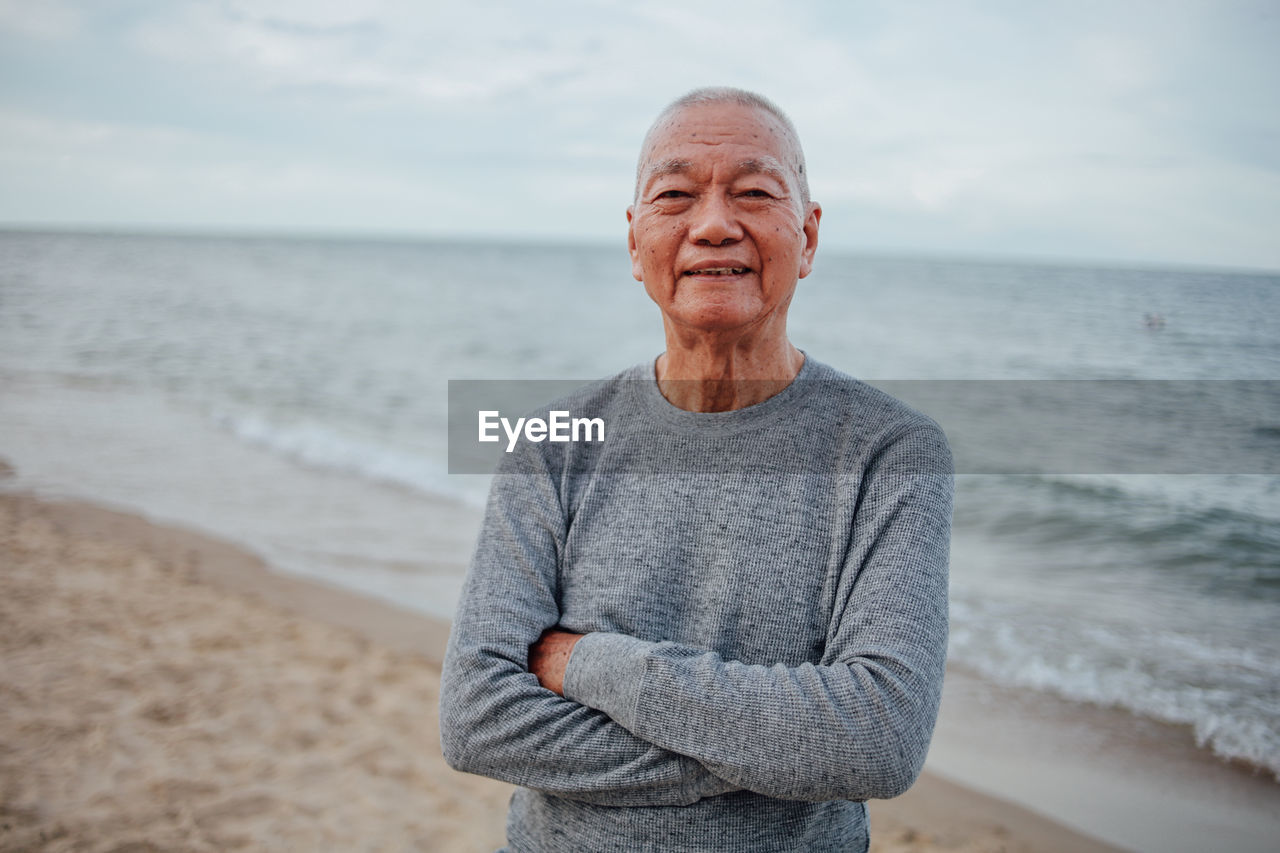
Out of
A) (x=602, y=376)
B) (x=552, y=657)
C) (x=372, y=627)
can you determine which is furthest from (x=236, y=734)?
(x=602, y=376)

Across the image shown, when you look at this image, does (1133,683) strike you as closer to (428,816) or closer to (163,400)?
(428,816)

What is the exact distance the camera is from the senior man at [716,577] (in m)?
1.39

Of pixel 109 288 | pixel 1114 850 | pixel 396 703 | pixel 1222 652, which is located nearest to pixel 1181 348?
pixel 1222 652

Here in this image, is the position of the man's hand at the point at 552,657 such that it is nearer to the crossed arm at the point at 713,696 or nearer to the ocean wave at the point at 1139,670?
the crossed arm at the point at 713,696

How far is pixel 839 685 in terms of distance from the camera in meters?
1.38

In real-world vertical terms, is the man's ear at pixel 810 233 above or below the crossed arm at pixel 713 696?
above

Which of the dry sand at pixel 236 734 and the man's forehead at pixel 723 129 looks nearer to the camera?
the man's forehead at pixel 723 129

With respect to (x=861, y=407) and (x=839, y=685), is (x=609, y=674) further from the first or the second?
(x=861, y=407)

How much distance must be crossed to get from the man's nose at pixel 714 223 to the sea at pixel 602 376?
419 centimetres

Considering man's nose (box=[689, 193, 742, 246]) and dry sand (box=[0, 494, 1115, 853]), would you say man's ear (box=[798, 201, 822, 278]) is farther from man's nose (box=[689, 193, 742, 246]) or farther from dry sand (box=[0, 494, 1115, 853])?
dry sand (box=[0, 494, 1115, 853])

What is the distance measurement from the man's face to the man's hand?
0.66 metres

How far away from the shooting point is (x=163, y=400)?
12.4m

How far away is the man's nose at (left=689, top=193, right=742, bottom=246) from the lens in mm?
1575

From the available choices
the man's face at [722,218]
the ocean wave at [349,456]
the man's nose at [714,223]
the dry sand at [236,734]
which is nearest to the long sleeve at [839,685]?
the man's face at [722,218]
